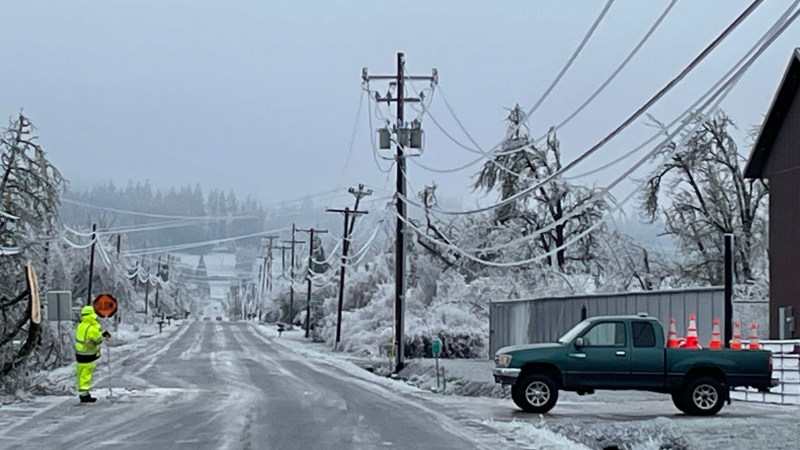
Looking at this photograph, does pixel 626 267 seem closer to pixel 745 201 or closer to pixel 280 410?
pixel 745 201

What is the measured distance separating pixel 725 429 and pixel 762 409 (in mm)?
5774

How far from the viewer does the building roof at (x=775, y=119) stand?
30.4 m

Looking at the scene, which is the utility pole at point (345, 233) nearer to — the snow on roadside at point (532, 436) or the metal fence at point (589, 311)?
the metal fence at point (589, 311)

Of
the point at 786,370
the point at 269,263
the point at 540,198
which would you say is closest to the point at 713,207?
the point at 540,198

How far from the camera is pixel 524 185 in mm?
53438

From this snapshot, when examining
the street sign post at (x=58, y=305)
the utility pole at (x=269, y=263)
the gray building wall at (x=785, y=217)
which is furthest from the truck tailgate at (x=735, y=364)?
the utility pole at (x=269, y=263)

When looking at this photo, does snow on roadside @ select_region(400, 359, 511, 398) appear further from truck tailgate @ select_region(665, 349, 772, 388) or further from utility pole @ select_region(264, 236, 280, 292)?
utility pole @ select_region(264, 236, 280, 292)

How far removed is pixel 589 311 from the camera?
3569 centimetres

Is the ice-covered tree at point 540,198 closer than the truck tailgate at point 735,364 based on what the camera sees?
No

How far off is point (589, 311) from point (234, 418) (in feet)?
59.0

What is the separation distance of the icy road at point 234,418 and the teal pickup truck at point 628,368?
1937 mm

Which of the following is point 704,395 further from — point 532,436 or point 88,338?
point 88,338

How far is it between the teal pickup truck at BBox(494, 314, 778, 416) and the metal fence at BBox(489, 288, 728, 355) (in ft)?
22.0

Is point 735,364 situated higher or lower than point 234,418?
higher
